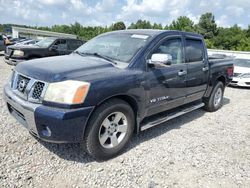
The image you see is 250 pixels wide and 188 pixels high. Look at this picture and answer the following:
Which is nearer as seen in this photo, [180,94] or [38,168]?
[38,168]

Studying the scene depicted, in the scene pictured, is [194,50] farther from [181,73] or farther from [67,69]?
[67,69]

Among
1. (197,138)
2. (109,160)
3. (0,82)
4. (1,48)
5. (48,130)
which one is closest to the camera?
(48,130)

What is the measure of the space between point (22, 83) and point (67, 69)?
2.22 feet

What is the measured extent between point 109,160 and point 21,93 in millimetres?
1508

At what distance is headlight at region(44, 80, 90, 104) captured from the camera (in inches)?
116

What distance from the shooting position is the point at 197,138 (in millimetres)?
4535

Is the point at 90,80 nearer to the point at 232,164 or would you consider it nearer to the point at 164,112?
the point at 164,112

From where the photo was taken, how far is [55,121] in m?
2.92

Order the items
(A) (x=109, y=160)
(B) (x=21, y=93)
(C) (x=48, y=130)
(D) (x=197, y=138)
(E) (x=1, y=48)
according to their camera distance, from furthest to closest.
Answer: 1. (E) (x=1, y=48)
2. (D) (x=197, y=138)
3. (A) (x=109, y=160)
4. (B) (x=21, y=93)
5. (C) (x=48, y=130)

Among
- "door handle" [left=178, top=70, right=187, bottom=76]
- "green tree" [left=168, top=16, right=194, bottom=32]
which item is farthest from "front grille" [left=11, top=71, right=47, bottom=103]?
"green tree" [left=168, top=16, right=194, bottom=32]

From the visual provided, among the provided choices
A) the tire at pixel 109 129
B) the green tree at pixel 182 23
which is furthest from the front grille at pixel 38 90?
the green tree at pixel 182 23

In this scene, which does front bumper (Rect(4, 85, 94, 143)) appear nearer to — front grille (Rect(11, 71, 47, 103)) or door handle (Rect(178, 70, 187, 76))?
front grille (Rect(11, 71, 47, 103))

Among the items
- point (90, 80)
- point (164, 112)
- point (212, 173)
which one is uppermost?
point (90, 80)

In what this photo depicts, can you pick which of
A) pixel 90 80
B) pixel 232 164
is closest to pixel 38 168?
pixel 90 80
